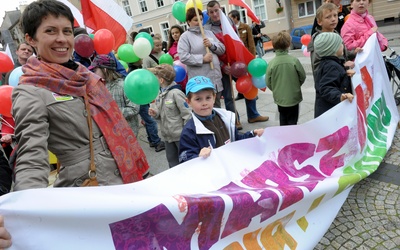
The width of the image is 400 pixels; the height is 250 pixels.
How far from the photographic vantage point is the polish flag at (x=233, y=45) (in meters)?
4.18

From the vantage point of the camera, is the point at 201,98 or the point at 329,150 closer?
the point at 201,98

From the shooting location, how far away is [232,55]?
14.6 ft

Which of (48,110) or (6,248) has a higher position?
(48,110)

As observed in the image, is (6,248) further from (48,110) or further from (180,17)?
(180,17)

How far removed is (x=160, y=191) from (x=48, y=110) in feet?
2.25

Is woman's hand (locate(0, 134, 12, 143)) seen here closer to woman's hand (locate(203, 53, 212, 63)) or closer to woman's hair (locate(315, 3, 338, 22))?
woman's hand (locate(203, 53, 212, 63))

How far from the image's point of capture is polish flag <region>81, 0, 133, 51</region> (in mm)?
4504

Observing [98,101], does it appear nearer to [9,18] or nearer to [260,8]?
[260,8]

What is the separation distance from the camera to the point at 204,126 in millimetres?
2254

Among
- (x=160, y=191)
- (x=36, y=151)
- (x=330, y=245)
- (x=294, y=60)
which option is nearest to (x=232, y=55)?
(x=294, y=60)

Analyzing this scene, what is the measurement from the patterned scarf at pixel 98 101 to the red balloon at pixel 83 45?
85.4 inches

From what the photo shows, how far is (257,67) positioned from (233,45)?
45 centimetres

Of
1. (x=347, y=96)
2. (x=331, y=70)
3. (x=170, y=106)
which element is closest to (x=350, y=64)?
(x=331, y=70)

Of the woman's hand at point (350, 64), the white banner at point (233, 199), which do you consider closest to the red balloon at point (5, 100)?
the white banner at point (233, 199)
